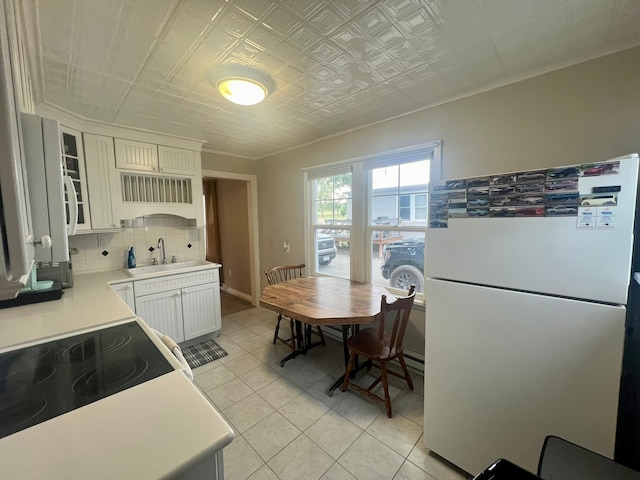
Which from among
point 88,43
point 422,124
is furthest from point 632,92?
point 88,43

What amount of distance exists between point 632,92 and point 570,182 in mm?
987

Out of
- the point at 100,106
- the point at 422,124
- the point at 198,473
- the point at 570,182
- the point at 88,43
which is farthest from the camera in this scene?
the point at 422,124

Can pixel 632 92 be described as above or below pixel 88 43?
below

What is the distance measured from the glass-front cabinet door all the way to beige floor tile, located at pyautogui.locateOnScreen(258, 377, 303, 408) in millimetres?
2249

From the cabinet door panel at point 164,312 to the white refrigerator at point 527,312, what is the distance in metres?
2.49

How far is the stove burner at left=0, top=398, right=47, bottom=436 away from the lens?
0.72m

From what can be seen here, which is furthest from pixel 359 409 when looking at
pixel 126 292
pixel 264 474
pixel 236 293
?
pixel 236 293

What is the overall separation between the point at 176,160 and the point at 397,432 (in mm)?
3354

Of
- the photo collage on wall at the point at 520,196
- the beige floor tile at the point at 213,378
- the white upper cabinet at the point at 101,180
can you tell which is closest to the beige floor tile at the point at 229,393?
the beige floor tile at the point at 213,378

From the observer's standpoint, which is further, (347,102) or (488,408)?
(347,102)

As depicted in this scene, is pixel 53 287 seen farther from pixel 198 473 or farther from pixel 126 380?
pixel 198 473

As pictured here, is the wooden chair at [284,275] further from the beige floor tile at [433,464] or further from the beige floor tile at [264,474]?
the beige floor tile at [433,464]

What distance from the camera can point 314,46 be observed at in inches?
55.0

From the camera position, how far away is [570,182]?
107 centimetres
